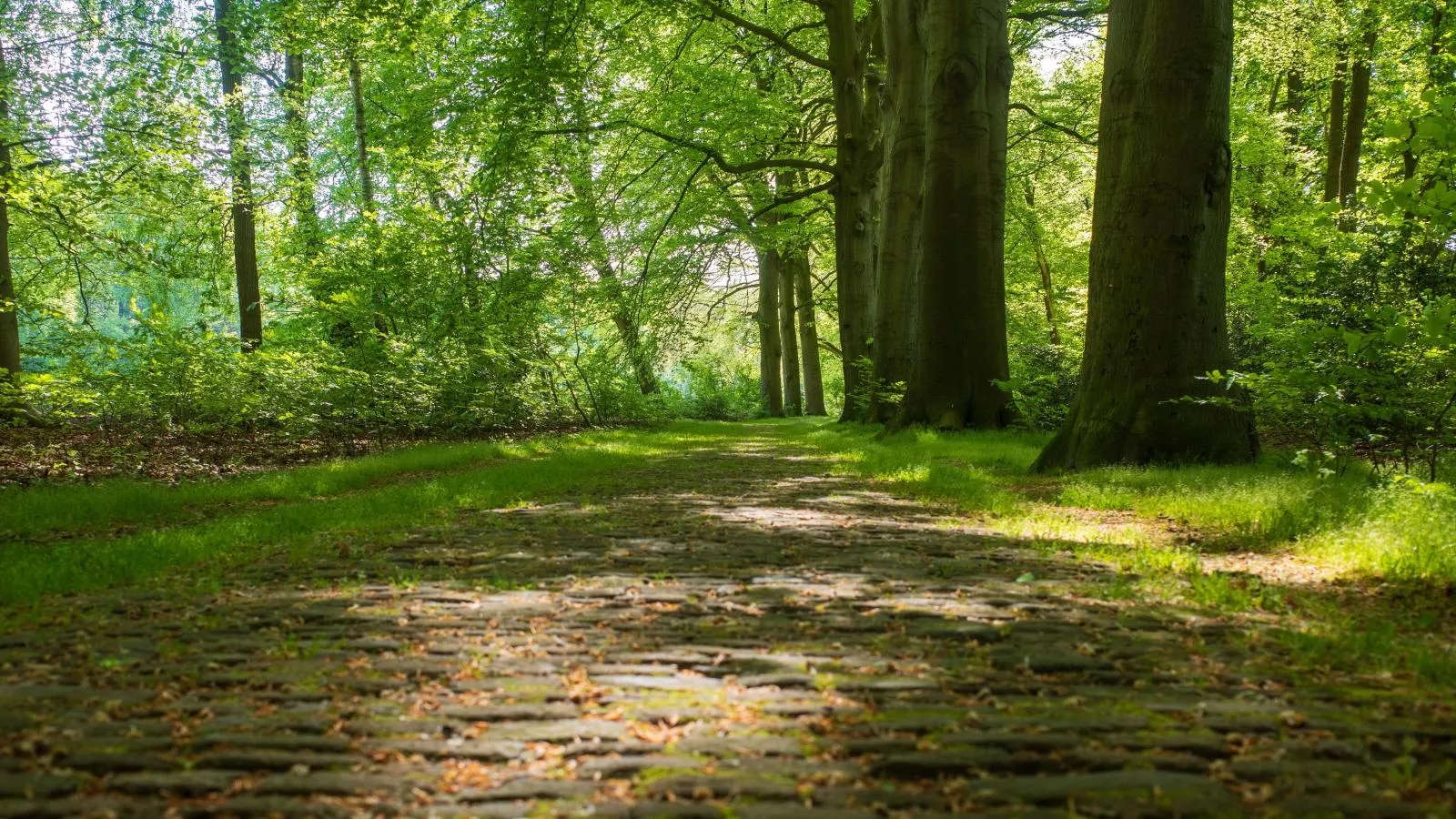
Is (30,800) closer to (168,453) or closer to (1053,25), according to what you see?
(168,453)

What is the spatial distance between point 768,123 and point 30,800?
69.3 ft

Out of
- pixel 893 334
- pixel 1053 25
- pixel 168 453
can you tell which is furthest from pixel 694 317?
pixel 168 453

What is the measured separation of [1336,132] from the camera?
19938 millimetres

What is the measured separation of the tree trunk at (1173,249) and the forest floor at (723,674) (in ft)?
7.33

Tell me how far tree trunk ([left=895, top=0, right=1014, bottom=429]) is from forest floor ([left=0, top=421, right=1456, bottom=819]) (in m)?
7.34

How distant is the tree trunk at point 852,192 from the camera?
19.7 metres

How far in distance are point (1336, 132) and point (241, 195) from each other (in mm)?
25564

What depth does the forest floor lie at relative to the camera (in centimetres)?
225

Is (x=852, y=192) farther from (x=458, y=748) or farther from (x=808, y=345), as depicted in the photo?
(x=458, y=748)

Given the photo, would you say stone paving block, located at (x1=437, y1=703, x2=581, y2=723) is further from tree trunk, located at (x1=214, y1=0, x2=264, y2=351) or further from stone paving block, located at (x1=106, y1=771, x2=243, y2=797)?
tree trunk, located at (x1=214, y1=0, x2=264, y2=351)

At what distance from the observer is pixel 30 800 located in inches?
85.0

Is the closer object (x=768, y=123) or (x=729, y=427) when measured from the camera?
(x=768, y=123)

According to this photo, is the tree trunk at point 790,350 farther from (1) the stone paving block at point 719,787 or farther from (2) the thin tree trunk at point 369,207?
(1) the stone paving block at point 719,787

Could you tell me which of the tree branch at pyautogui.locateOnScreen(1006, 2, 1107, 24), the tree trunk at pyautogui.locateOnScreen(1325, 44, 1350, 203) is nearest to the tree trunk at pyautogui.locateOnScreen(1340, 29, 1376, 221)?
the tree trunk at pyautogui.locateOnScreen(1325, 44, 1350, 203)
